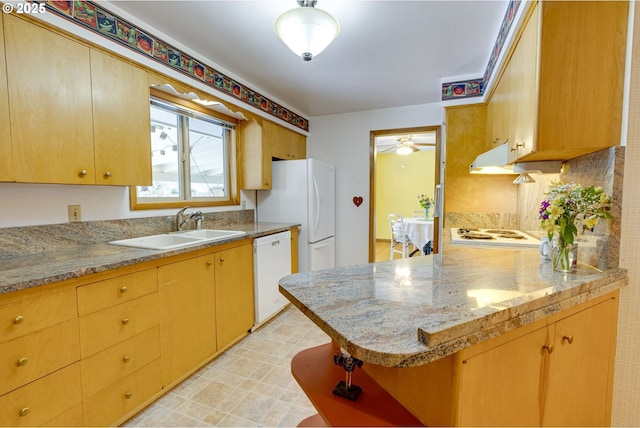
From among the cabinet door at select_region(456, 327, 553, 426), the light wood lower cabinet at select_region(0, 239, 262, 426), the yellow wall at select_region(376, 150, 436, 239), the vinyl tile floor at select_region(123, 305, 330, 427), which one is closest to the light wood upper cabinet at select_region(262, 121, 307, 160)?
the light wood lower cabinet at select_region(0, 239, 262, 426)

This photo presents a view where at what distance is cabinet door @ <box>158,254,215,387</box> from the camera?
5.74ft

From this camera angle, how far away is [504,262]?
1434mm

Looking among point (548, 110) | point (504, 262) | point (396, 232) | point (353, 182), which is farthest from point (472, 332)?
point (396, 232)

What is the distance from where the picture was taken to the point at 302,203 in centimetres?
329

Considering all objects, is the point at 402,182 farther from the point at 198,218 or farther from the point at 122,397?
the point at 122,397

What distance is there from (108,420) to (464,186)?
9.93 feet

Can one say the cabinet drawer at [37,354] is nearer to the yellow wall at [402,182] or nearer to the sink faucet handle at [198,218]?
the sink faucet handle at [198,218]

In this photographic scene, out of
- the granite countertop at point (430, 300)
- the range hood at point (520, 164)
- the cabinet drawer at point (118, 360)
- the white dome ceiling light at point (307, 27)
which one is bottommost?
the cabinet drawer at point (118, 360)

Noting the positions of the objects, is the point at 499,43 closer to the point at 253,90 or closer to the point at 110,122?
the point at 253,90

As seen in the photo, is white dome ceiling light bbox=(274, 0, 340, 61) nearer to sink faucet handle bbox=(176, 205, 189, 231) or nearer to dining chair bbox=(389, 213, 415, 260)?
sink faucet handle bbox=(176, 205, 189, 231)

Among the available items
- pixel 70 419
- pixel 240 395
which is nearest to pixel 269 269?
pixel 240 395

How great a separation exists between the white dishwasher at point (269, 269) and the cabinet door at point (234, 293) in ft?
0.19

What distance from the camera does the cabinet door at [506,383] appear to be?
2.52 feet

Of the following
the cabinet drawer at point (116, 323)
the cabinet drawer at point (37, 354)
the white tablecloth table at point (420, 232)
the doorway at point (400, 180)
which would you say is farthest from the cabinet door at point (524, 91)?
the doorway at point (400, 180)
